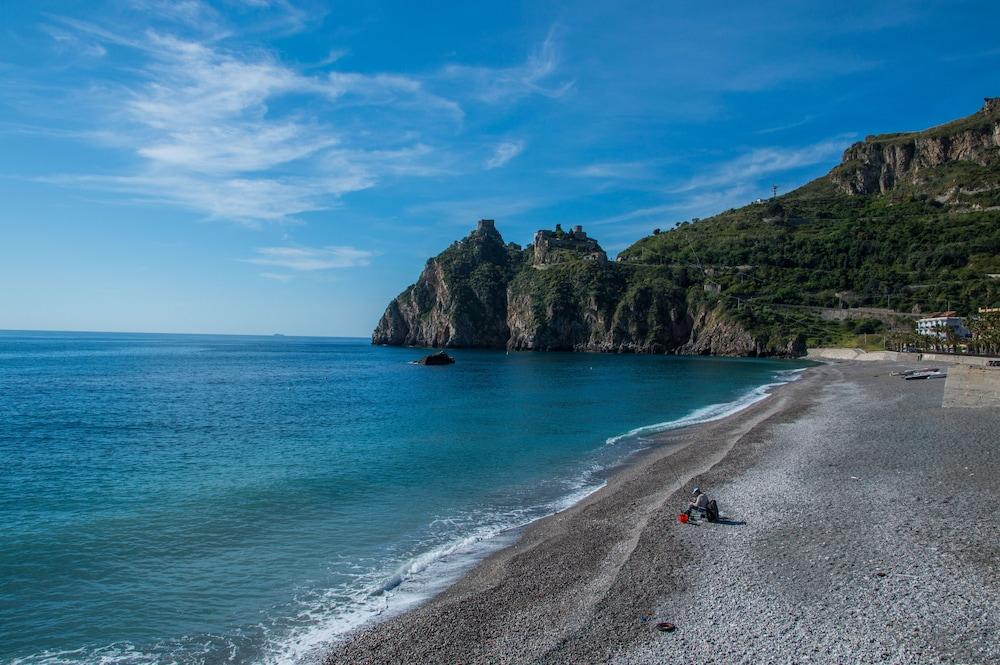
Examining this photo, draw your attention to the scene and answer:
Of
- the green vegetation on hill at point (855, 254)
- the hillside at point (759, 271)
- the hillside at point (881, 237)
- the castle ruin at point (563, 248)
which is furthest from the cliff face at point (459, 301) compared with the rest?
the green vegetation on hill at point (855, 254)

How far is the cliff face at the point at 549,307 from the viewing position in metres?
133

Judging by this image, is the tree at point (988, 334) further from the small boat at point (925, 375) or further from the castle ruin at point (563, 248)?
the castle ruin at point (563, 248)

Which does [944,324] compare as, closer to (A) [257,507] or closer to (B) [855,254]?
(B) [855,254]

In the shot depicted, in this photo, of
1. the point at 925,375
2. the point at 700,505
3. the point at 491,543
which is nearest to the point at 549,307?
the point at 925,375

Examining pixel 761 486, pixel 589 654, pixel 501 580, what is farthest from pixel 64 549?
pixel 761 486

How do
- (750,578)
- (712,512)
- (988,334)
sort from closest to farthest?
(750,578) < (712,512) < (988,334)

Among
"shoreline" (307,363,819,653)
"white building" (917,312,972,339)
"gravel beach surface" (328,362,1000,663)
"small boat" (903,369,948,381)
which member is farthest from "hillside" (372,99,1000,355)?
"gravel beach surface" (328,362,1000,663)

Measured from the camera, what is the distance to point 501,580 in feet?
39.9

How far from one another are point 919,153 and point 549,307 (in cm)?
13416

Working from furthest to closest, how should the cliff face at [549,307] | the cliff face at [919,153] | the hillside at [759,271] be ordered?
the cliff face at [919,153], the cliff face at [549,307], the hillside at [759,271]

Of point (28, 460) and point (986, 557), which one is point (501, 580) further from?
point (28, 460)

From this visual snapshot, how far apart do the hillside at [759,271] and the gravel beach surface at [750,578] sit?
334 feet

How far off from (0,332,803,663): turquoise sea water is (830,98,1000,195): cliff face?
171715 mm

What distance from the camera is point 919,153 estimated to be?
584 ft
